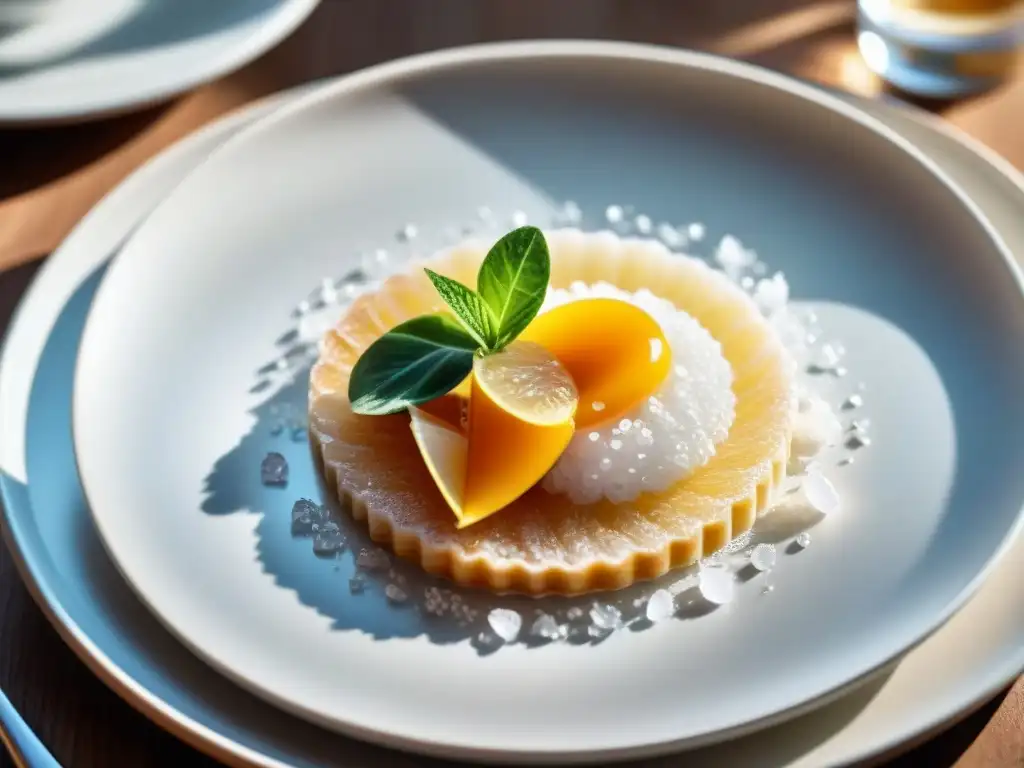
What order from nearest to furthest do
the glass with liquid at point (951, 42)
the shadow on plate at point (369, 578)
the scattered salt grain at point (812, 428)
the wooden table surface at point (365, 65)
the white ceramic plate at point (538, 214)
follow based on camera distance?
the white ceramic plate at point (538, 214) < the shadow on plate at point (369, 578) < the scattered salt grain at point (812, 428) < the wooden table surface at point (365, 65) < the glass with liquid at point (951, 42)

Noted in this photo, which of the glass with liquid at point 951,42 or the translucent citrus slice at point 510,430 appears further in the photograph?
the glass with liquid at point 951,42

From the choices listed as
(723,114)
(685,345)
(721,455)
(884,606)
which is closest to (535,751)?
(884,606)

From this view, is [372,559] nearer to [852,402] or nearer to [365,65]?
[852,402]

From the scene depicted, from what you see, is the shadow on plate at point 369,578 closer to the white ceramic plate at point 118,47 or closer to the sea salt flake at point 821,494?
the sea salt flake at point 821,494

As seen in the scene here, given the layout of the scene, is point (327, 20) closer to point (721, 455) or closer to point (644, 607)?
point (721, 455)

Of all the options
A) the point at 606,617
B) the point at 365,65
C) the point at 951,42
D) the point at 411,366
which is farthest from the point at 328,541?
the point at 951,42

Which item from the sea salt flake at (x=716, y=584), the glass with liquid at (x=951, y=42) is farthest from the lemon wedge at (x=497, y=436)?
the glass with liquid at (x=951, y=42)

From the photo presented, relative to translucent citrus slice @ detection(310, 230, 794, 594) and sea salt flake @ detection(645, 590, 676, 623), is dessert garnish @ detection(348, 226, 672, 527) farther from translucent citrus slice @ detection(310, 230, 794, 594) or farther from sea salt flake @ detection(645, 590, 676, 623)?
sea salt flake @ detection(645, 590, 676, 623)

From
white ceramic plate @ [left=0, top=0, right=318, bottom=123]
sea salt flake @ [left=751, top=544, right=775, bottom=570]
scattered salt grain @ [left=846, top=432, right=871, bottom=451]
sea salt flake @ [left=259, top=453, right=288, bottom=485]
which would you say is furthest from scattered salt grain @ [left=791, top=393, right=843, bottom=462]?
white ceramic plate @ [left=0, top=0, right=318, bottom=123]
